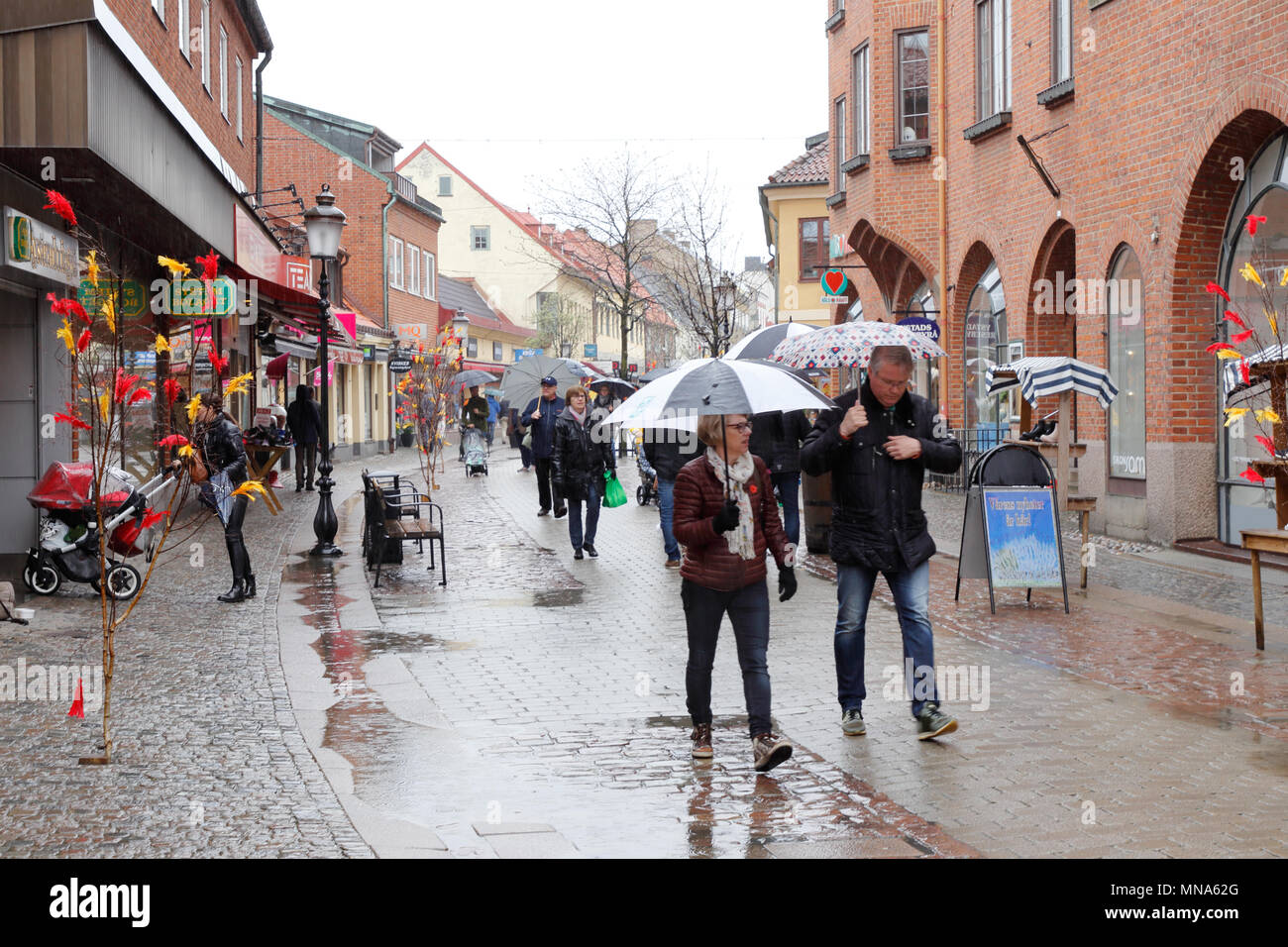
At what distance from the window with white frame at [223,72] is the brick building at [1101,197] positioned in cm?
1110

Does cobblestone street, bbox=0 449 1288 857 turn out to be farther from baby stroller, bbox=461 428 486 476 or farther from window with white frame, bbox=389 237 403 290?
window with white frame, bbox=389 237 403 290

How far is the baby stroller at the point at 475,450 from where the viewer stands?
102 feet

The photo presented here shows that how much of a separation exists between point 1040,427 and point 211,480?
7.32 meters

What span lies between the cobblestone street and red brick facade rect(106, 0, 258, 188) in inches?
275

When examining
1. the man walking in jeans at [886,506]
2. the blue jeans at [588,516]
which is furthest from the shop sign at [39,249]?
the man walking in jeans at [886,506]

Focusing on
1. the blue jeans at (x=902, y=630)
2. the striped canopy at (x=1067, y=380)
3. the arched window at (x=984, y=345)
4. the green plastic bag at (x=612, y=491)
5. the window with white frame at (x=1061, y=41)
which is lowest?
the blue jeans at (x=902, y=630)

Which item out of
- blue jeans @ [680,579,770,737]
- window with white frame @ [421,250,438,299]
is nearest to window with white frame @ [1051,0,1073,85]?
blue jeans @ [680,579,770,737]

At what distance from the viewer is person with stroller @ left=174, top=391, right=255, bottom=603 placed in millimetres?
12180

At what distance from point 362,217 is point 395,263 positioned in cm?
256

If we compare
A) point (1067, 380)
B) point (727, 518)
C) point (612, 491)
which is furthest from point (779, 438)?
point (727, 518)

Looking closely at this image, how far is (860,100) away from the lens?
27375 millimetres

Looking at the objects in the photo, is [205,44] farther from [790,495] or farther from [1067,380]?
[1067,380]

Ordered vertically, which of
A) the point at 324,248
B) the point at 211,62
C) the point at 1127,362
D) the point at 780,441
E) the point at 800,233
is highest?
the point at 800,233

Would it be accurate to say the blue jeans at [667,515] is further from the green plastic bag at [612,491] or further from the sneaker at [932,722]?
the sneaker at [932,722]
